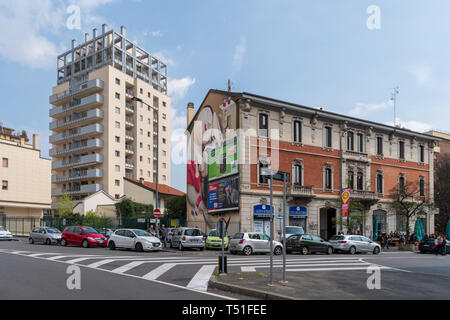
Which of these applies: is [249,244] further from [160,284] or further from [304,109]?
[304,109]

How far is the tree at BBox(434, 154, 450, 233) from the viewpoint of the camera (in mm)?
55263

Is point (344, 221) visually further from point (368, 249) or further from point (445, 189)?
point (445, 189)

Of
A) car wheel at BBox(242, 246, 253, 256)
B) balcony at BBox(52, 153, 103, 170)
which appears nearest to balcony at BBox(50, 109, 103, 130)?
balcony at BBox(52, 153, 103, 170)

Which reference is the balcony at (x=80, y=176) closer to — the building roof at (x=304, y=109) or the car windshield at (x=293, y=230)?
the building roof at (x=304, y=109)

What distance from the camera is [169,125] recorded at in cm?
7800

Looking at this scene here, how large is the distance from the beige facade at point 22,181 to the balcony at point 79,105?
10.7 meters

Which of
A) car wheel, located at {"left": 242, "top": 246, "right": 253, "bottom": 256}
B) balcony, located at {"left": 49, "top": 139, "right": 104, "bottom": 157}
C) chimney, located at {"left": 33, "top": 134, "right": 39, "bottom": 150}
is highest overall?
chimney, located at {"left": 33, "top": 134, "right": 39, "bottom": 150}

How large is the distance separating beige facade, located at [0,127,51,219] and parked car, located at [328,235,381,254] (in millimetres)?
42707

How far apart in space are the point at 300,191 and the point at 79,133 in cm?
4228

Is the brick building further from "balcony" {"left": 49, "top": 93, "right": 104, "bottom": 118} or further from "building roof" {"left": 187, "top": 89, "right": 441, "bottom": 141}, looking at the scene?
"balcony" {"left": 49, "top": 93, "right": 104, "bottom": 118}

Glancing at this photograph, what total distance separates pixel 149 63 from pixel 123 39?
A: 24.3ft

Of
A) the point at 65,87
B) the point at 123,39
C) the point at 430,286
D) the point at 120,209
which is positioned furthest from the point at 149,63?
the point at 430,286

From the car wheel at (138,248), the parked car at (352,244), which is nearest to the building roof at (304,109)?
the parked car at (352,244)

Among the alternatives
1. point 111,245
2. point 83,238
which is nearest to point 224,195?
point 111,245
